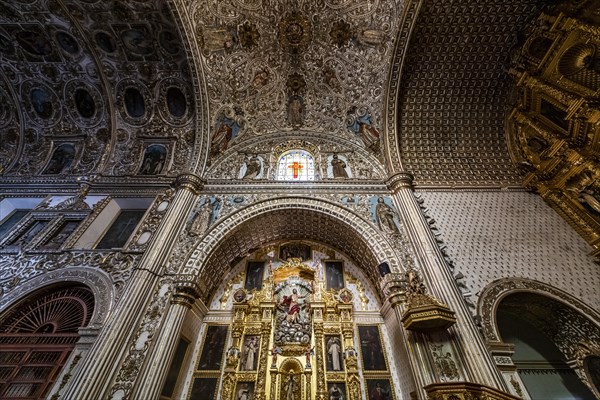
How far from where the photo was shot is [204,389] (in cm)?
697

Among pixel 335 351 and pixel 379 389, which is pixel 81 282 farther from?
pixel 379 389

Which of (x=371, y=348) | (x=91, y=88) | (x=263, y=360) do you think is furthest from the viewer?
(x=91, y=88)

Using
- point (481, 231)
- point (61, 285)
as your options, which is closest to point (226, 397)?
point (61, 285)

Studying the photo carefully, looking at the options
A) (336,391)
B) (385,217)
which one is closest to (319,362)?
(336,391)

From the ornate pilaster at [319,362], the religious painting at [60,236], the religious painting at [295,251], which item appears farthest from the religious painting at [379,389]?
the religious painting at [60,236]

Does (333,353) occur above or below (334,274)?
below

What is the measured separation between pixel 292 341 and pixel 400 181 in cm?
632

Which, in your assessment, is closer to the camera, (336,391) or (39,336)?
(39,336)

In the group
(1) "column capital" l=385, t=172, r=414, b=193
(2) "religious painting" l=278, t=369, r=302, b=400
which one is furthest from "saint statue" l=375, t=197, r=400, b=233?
(2) "religious painting" l=278, t=369, r=302, b=400

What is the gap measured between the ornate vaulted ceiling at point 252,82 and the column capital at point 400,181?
430 millimetres

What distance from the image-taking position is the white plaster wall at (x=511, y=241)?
7.23 metres

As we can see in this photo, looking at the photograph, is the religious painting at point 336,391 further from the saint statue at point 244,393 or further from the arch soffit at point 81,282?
the arch soffit at point 81,282

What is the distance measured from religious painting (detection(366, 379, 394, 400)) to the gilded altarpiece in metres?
0.27

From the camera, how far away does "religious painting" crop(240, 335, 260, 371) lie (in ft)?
24.3
